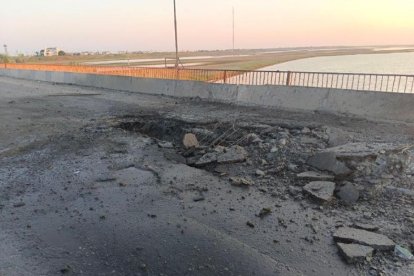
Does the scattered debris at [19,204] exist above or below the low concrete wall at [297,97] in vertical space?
below

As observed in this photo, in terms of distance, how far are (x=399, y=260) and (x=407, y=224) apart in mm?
942

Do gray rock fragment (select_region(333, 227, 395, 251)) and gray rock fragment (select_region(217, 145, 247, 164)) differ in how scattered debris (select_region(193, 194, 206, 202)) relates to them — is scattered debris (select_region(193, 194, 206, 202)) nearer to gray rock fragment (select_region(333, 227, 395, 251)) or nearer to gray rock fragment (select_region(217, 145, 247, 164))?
gray rock fragment (select_region(217, 145, 247, 164))

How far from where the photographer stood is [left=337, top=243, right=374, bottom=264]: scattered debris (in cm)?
416

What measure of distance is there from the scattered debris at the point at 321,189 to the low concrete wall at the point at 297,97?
19.4 ft

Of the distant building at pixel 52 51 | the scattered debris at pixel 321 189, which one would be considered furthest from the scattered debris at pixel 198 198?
the distant building at pixel 52 51

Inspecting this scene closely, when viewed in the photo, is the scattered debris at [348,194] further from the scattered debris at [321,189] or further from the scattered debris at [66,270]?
the scattered debris at [66,270]

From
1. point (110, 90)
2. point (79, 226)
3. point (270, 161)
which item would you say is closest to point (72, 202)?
point (79, 226)

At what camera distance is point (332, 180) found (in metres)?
6.27

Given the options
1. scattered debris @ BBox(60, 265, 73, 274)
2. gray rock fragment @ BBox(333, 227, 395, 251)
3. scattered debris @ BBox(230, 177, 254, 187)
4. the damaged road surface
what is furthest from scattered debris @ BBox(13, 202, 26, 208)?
gray rock fragment @ BBox(333, 227, 395, 251)

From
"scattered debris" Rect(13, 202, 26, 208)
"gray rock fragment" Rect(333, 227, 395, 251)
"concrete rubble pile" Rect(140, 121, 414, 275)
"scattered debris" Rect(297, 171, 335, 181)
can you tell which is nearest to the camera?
"gray rock fragment" Rect(333, 227, 395, 251)

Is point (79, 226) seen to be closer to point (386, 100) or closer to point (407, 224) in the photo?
point (407, 224)

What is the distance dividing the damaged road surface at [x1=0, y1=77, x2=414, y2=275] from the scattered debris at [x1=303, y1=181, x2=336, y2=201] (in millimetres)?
29

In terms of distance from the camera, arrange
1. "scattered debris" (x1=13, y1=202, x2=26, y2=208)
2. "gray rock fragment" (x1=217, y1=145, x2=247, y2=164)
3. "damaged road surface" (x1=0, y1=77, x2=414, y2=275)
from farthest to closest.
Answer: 1. "gray rock fragment" (x1=217, y1=145, x2=247, y2=164)
2. "scattered debris" (x1=13, y1=202, x2=26, y2=208)
3. "damaged road surface" (x1=0, y1=77, x2=414, y2=275)

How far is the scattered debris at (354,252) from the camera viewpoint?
416 centimetres
